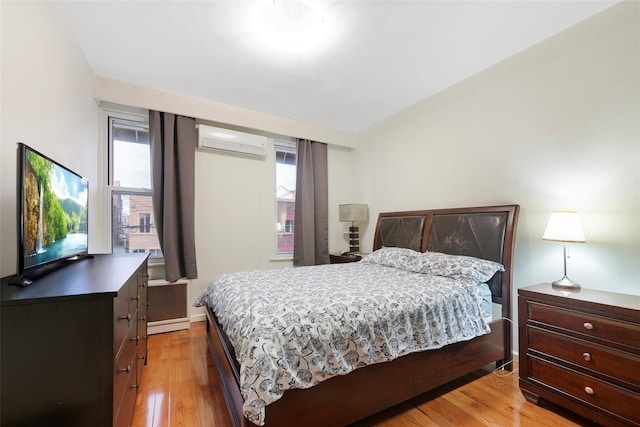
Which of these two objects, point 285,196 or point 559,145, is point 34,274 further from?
point 559,145

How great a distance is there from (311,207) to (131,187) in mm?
2207

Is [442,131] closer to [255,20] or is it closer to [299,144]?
[299,144]

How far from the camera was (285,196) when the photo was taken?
401cm

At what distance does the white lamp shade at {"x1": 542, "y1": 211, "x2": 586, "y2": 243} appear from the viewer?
1791mm

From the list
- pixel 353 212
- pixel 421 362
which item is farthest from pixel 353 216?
pixel 421 362

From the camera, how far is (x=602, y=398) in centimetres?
147

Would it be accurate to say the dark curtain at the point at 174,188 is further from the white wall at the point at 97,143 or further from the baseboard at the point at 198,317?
the baseboard at the point at 198,317

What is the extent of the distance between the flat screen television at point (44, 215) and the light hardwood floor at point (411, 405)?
104 centimetres

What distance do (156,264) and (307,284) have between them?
209 cm

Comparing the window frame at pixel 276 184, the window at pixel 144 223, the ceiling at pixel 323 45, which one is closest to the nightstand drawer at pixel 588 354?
the ceiling at pixel 323 45

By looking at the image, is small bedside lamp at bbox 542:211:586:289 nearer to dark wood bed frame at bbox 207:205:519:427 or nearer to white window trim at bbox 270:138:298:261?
dark wood bed frame at bbox 207:205:519:427

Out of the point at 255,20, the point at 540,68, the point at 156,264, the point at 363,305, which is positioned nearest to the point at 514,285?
the point at 363,305

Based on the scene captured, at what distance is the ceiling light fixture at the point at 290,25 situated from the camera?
1.77 m

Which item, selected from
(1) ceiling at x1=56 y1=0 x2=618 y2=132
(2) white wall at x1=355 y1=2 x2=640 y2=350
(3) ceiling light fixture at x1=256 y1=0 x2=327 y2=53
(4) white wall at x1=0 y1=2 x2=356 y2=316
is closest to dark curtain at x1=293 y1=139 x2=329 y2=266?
(4) white wall at x1=0 y1=2 x2=356 y2=316
